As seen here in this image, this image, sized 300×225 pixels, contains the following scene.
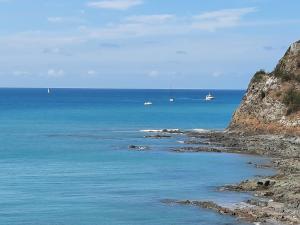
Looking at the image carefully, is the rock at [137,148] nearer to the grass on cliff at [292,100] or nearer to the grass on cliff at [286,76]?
the grass on cliff at [292,100]

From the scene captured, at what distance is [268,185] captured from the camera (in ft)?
177

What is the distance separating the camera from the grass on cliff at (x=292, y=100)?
99688 millimetres

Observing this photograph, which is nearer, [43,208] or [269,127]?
[43,208]

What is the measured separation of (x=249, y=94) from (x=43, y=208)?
70.3m

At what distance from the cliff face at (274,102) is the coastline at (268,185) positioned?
5760 millimetres

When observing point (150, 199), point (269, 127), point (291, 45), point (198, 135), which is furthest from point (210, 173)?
point (291, 45)

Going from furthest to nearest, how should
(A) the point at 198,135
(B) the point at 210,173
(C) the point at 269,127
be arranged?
(A) the point at 198,135 → (C) the point at 269,127 → (B) the point at 210,173

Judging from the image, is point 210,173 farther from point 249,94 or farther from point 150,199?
point 249,94

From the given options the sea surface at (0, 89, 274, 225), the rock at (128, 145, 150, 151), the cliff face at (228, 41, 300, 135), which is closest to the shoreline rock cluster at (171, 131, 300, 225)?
the sea surface at (0, 89, 274, 225)

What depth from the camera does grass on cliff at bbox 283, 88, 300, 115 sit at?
9969 centimetres

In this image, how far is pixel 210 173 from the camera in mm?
65625

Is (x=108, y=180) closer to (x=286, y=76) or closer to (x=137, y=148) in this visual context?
(x=137, y=148)

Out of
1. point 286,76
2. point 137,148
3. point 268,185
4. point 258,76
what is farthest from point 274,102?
point 268,185

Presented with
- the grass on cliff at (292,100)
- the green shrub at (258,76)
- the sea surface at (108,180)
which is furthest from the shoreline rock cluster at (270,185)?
the green shrub at (258,76)
